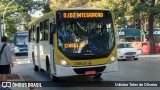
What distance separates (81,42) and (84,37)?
0.25 meters

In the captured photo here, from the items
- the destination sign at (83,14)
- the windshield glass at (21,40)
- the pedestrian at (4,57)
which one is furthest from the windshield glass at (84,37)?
the windshield glass at (21,40)

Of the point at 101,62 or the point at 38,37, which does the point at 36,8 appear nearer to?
the point at 38,37

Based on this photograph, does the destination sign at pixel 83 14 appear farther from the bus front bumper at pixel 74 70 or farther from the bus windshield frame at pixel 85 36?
the bus front bumper at pixel 74 70

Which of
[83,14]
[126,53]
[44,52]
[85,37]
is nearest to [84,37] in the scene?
[85,37]

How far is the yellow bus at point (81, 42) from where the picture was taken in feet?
47.8

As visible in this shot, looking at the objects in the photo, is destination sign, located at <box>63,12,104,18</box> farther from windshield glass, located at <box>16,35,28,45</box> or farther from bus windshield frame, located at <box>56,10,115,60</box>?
windshield glass, located at <box>16,35,28,45</box>

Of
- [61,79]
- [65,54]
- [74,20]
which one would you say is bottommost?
[61,79]

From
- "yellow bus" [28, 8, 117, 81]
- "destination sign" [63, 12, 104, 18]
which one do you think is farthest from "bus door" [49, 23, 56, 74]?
"destination sign" [63, 12, 104, 18]

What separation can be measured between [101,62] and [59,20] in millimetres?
2285

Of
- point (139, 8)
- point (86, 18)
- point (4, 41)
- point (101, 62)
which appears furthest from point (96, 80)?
point (139, 8)

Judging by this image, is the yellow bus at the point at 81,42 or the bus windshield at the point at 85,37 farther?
the bus windshield at the point at 85,37

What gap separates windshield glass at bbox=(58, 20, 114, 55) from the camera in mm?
14695

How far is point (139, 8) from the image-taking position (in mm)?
41000

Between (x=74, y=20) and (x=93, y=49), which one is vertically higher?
(x=74, y=20)
